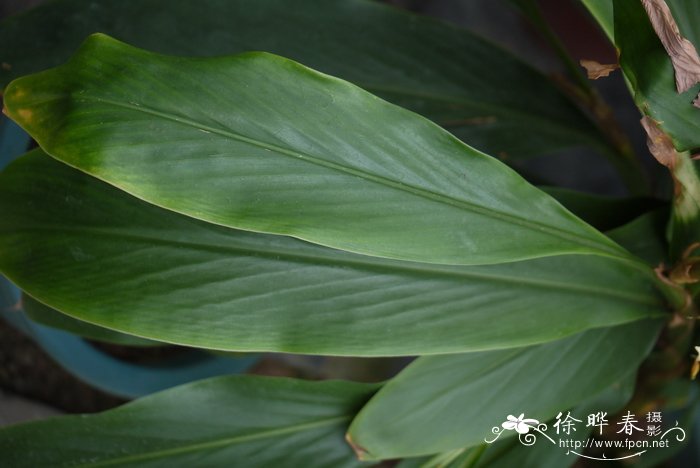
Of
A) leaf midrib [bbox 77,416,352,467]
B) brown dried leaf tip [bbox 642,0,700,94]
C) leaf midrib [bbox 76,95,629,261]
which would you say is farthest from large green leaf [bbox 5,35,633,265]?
leaf midrib [bbox 77,416,352,467]

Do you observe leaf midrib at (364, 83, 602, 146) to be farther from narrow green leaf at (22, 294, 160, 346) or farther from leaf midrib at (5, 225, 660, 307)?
narrow green leaf at (22, 294, 160, 346)

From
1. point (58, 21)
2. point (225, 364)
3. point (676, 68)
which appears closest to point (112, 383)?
point (225, 364)

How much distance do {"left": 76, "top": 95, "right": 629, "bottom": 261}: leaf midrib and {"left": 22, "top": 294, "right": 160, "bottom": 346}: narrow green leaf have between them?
21 cm

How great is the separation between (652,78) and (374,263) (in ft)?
0.76

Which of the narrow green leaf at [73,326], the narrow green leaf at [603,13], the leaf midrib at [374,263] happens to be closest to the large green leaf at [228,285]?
the leaf midrib at [374,263]

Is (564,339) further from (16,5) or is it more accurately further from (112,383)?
(16,5)

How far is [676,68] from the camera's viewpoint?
392mm

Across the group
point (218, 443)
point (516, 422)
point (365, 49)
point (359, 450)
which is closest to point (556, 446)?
point (516, 422)

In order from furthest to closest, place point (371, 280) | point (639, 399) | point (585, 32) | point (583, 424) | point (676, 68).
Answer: point (585, 32) < point (639, 399) < point (583, 424) < point (371, 280) < point (676, 68)

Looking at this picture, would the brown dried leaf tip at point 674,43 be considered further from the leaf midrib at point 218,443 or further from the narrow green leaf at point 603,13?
the leaf midrib at point 218,443

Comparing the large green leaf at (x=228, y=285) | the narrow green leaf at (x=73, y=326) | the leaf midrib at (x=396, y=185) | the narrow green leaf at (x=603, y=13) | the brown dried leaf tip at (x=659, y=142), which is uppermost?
the narrow green leaf at (x=603, y=13)

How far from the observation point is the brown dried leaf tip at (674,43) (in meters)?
→ 0.38

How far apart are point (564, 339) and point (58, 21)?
0.51 meters

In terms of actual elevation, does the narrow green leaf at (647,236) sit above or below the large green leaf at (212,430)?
above
